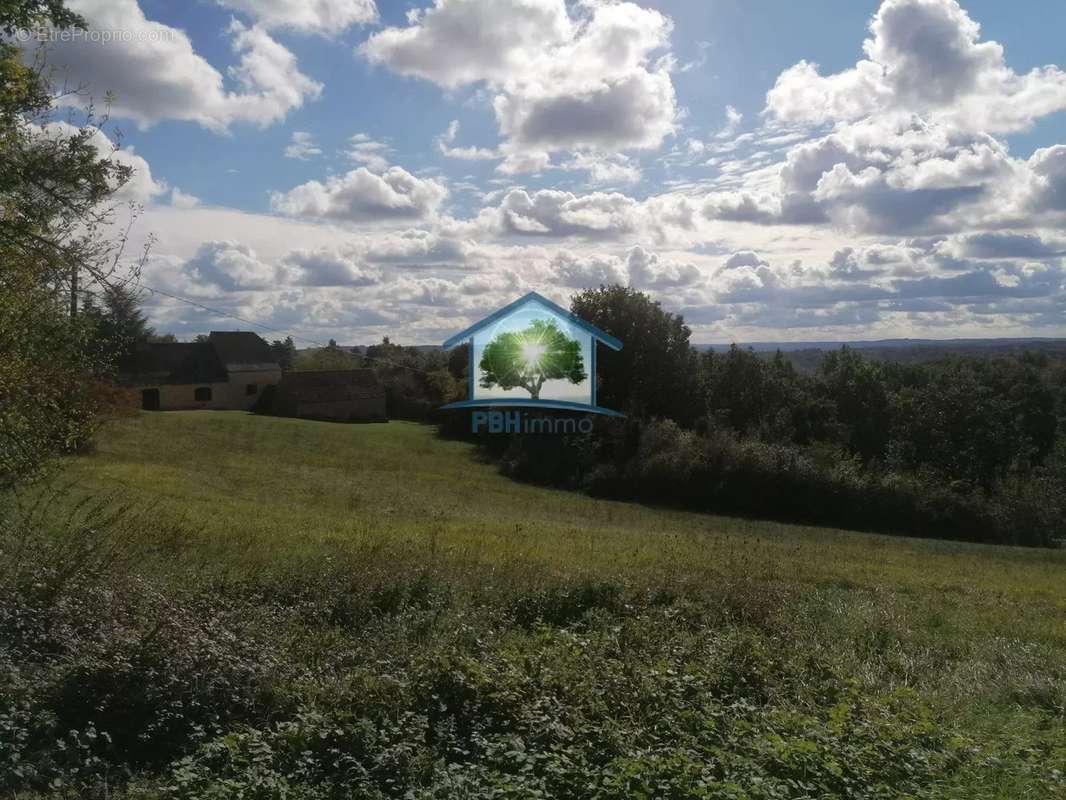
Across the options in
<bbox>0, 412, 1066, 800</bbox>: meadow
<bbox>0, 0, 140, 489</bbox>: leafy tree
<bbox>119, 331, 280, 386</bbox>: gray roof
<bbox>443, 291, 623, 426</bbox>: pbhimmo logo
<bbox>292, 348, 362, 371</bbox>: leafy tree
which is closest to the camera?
<bbox>0, 412, 1066, 800</bbox>: meadow

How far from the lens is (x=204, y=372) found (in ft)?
176

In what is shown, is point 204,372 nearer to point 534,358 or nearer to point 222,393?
point 222,393

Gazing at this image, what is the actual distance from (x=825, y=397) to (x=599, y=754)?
52984 mm

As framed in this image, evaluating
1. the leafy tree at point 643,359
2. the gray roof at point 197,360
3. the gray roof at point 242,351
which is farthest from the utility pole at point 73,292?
the gray roof at point 242,351

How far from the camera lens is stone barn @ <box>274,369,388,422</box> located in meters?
52.8

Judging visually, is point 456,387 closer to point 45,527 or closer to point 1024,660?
point 45,527

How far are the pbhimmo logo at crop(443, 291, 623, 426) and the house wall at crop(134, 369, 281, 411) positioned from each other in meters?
Result: 21.9

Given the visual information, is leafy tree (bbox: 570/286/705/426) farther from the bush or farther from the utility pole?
the utility pole

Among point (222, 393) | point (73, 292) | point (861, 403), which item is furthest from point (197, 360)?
point (73, 292)

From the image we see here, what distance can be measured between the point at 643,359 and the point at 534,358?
9290mm

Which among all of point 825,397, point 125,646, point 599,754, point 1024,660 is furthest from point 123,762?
point 825,397

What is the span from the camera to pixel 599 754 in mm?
5344

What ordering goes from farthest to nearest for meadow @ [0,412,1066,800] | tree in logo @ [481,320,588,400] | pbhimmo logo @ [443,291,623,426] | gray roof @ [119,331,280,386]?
gray roof @ [119,331,280,386], tree in logo @ [481,320,588,400], pbhimmo logo @ [443,291,623,426], meadow @ [0,412,1066,800]

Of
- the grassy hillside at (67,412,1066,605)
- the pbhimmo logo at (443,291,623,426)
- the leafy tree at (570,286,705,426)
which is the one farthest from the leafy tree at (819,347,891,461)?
the grassy hillside at (67,412,1066,605)
